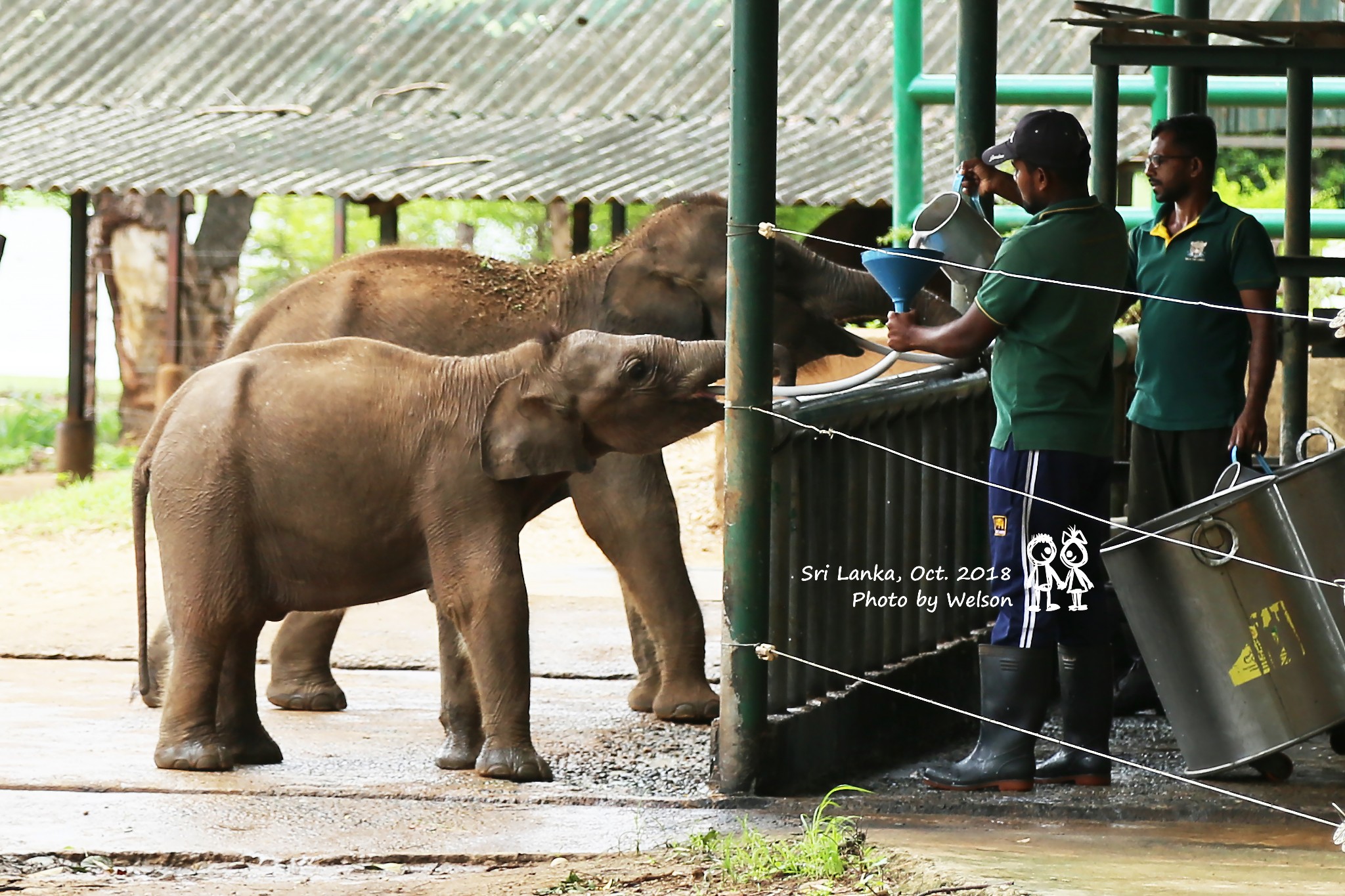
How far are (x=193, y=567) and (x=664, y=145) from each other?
35.5 ft

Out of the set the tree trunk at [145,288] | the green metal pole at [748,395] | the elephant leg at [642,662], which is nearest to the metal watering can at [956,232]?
the green metal pole at [748,395]

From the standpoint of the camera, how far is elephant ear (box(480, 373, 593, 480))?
543 centimetres

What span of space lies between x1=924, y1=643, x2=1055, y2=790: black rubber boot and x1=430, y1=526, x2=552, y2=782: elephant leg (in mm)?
1214

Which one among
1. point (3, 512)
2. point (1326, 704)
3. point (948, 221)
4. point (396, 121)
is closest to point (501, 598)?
point (948, 221)

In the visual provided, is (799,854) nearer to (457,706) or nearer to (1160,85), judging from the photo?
(457,706)

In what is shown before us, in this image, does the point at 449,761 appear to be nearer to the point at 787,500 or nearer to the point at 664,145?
the point at 787,500

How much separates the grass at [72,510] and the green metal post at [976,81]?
8.60 m

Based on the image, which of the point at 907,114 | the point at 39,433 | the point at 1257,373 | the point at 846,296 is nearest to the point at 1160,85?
the point at 907,114

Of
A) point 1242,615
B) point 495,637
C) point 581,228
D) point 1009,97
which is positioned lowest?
point 495,637

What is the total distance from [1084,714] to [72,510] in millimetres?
10655

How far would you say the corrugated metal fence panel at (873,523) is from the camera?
532 cm

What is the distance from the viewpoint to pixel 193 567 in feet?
18.0

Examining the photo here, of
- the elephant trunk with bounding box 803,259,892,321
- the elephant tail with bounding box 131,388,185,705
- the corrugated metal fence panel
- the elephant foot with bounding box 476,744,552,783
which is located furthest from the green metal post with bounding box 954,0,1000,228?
the elephant tail with bounding box 131,388,185,705

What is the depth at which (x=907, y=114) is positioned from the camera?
797cm
